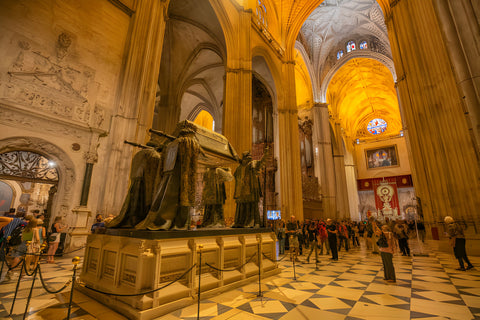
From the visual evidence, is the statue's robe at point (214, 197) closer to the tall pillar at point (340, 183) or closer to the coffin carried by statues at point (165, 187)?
the coffin carried by statues at point (165, 187)

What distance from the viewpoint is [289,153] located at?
14.6 metres

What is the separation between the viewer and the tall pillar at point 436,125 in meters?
6.74

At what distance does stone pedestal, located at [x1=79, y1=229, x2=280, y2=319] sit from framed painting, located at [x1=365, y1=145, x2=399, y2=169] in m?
35.3

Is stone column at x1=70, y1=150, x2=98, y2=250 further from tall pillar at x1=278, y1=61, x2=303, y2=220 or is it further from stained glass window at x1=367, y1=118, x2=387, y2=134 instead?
stained glass window at x1=367, y1=118, x2=387, y2=134

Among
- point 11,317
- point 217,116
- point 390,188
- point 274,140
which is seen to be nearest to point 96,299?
point 11,317

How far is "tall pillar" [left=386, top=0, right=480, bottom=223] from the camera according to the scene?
6738 mm

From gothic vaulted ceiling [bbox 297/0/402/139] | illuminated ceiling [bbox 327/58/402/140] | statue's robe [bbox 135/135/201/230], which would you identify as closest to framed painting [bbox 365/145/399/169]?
illuminated ceiling [bbox 327/58/402/140]

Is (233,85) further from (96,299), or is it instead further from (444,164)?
(96,299)

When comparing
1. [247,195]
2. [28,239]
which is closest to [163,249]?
[247,195]

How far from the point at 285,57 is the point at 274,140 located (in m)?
6.40

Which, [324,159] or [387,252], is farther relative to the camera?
[324,159]

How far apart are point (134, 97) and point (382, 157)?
116ft

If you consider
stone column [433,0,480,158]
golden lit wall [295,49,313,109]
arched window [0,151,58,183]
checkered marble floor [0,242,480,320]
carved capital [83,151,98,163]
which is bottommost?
checkered marble floor [0,242,480,320]

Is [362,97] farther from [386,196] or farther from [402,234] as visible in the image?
[402,234]
